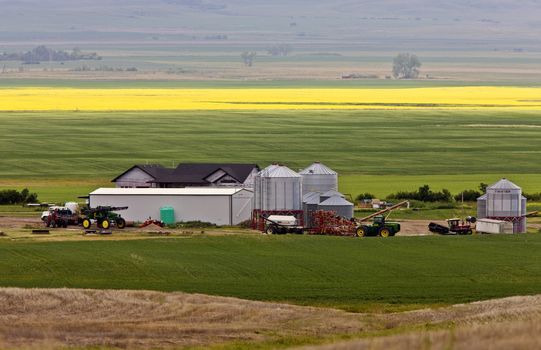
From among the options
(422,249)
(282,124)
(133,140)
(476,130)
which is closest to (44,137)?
(133,140)

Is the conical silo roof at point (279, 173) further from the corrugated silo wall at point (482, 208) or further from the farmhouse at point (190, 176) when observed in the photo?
the corrugated silo wall at point (482, 208)

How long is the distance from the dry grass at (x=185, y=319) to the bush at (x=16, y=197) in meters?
33.6

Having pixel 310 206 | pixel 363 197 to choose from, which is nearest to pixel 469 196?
pixel 363 197

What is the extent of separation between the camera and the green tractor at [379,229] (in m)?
59.7

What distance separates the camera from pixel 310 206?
65.1 m

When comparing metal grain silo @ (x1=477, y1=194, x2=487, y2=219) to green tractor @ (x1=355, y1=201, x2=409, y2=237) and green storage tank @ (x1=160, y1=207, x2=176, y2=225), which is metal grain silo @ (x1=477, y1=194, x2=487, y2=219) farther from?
green storage tank @ (x1=160, y1=207, x2=176, y2=225)

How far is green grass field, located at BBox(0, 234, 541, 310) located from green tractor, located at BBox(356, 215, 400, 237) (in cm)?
273

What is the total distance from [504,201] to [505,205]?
18 cm

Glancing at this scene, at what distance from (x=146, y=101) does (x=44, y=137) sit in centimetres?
5233

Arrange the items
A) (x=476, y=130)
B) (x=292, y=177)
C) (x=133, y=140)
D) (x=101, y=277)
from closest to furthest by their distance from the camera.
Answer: (x=101, y=277)
(x=292, y=177)
(x=133, y=140)
(x=476, y=130)

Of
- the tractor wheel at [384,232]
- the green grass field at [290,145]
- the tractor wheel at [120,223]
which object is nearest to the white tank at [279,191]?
the tractor wheel at [120,223]

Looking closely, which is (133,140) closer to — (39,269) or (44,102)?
(44,102)

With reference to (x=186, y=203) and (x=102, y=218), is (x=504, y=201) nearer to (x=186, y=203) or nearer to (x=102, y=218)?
(x=186, y=203)

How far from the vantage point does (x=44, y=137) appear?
115 meters
